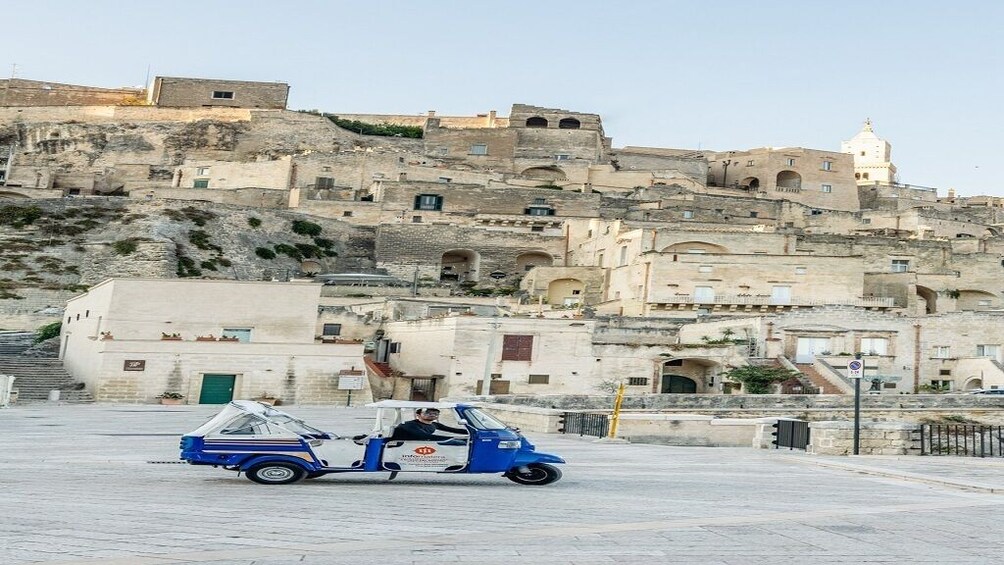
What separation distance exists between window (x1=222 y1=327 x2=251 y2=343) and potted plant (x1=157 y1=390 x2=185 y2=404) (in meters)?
3.70

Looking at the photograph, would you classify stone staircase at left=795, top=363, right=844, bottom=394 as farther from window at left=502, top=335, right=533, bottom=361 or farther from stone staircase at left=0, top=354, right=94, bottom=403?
stone staircase at left=0, top=354, right=94, bottom=403

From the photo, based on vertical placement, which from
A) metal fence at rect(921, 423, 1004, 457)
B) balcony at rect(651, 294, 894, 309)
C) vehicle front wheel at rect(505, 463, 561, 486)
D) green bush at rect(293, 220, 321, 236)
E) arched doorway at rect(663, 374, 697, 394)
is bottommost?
vehicle front wheel at rect(505, 463, 561, 486)

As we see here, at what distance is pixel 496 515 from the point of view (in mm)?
9555

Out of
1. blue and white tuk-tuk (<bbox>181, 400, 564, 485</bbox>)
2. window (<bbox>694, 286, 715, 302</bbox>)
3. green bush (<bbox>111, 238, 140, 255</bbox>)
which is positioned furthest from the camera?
green bush (<bbox>111, 238, 140, 255</bbox>)

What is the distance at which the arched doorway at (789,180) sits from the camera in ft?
258

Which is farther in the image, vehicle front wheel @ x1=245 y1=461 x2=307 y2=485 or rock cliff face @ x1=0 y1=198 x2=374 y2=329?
rock cliff face @ x1=0 y1=198 x2=374 y2=329

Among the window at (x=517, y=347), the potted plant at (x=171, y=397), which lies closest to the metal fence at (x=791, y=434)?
the window at (x=517, y=347)

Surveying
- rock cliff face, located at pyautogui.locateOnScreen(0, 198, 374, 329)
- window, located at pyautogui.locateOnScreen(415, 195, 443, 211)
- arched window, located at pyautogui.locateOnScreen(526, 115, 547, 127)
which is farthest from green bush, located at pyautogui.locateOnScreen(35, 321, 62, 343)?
arched window, located at pyautogui.locateOnScreen(526, 115, 547, 127)

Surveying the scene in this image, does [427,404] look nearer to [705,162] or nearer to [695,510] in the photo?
[695,510]

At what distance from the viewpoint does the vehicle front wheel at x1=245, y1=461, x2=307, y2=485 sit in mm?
11781

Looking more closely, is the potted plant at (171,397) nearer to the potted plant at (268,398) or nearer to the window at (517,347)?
the potted plant at (268,398)

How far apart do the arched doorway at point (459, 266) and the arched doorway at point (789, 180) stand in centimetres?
3040

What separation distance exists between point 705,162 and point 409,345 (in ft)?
156

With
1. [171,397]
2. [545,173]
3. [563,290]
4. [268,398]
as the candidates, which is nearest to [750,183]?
[545,173]
